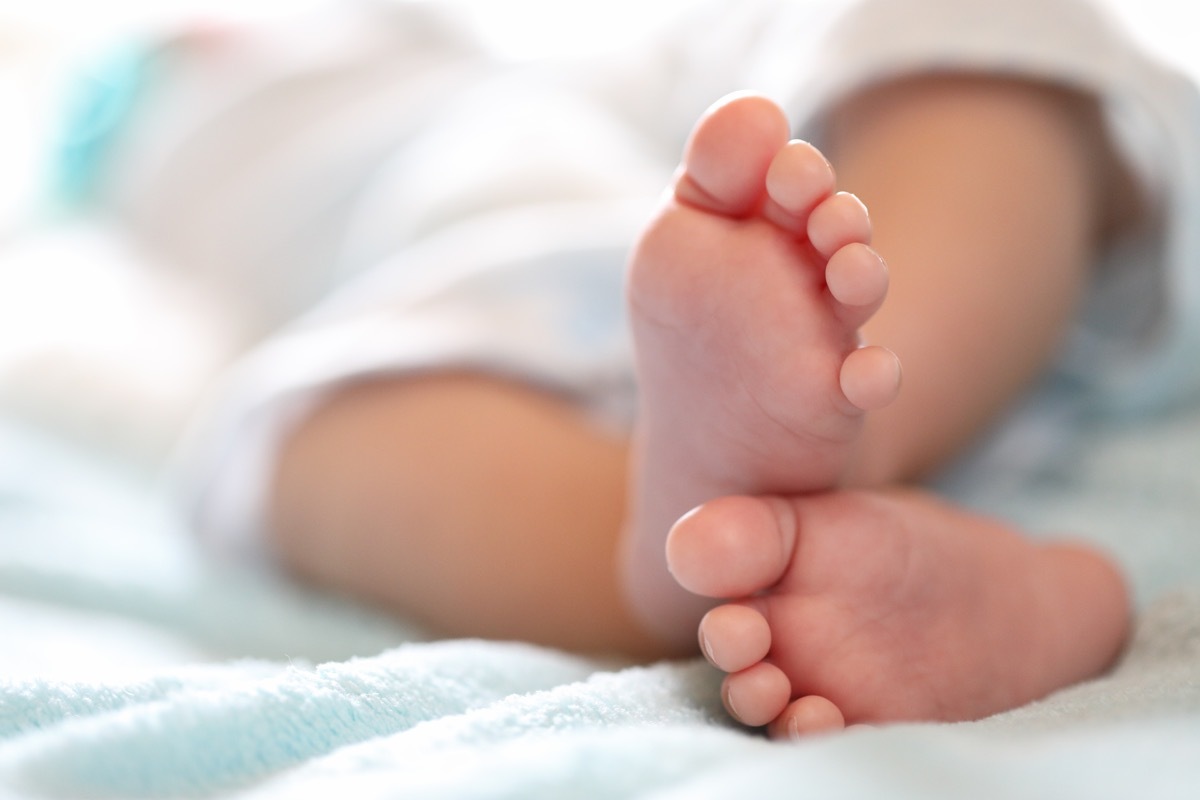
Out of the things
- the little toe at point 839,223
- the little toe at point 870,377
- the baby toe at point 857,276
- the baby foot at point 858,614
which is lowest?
the baby foot at point 858,614

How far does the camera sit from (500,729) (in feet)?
1.21

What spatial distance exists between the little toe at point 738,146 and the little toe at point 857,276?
0.04 meters

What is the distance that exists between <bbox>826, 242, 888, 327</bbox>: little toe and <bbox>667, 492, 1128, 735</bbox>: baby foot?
84mm

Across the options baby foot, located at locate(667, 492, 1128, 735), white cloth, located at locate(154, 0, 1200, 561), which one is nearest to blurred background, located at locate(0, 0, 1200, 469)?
white cloth, located at locate(154, 0, 1200, 561)

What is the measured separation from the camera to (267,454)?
0.74 m

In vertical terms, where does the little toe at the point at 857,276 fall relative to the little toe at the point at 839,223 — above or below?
below

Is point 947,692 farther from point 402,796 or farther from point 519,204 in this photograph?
point 519,204

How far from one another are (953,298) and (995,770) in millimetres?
311

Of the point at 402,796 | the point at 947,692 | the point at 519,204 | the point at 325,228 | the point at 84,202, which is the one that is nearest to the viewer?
the point at 402,796

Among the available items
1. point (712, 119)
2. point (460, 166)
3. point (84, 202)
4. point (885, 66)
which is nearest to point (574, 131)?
point (460, 166)

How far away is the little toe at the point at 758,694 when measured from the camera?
398mm

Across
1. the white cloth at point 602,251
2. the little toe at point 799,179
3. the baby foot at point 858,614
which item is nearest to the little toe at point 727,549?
the baby foot at point 858,614

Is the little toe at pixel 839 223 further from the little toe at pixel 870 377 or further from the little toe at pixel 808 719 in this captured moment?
the little toe at pixel 808 719

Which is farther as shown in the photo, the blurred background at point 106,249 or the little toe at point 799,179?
the blurred background at point 106,249
